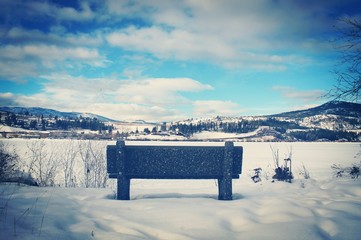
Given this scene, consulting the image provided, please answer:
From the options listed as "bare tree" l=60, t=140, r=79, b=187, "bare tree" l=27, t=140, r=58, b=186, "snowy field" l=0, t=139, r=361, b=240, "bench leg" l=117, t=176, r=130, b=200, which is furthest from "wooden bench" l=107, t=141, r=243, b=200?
"bare tree" l=60, t=140, r=79, b=187

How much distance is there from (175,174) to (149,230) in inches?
64.1

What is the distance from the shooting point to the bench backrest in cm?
459

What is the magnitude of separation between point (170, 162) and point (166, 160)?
8cm

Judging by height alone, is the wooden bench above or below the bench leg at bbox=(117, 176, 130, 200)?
above

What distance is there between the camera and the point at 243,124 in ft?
433

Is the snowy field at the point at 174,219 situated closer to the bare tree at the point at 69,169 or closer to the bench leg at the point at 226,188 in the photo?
the bench leg at the point at 226,188

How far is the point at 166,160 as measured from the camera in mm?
4590

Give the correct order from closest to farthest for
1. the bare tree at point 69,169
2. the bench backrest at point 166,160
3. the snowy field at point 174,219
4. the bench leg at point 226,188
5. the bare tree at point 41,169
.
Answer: the snowy field at point 174,219
the bench backrest at point 166,160
the bench leg at point 226,188
the bare tree at point 41,169
the bare tree at point 69,169

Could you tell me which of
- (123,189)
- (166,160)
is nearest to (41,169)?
(123,189)

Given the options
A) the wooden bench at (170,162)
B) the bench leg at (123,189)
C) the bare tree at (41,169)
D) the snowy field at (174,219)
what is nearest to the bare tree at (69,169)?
the bare tree at (41,169)

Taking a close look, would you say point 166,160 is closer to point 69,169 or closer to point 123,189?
point 123,189

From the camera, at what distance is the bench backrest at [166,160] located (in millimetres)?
4586

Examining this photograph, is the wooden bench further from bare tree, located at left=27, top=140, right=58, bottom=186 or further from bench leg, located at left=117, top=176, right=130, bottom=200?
bare tree, located at left=27, top=140, right=58, bottom=186

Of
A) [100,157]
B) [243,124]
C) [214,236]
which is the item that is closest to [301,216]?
[214,236]
